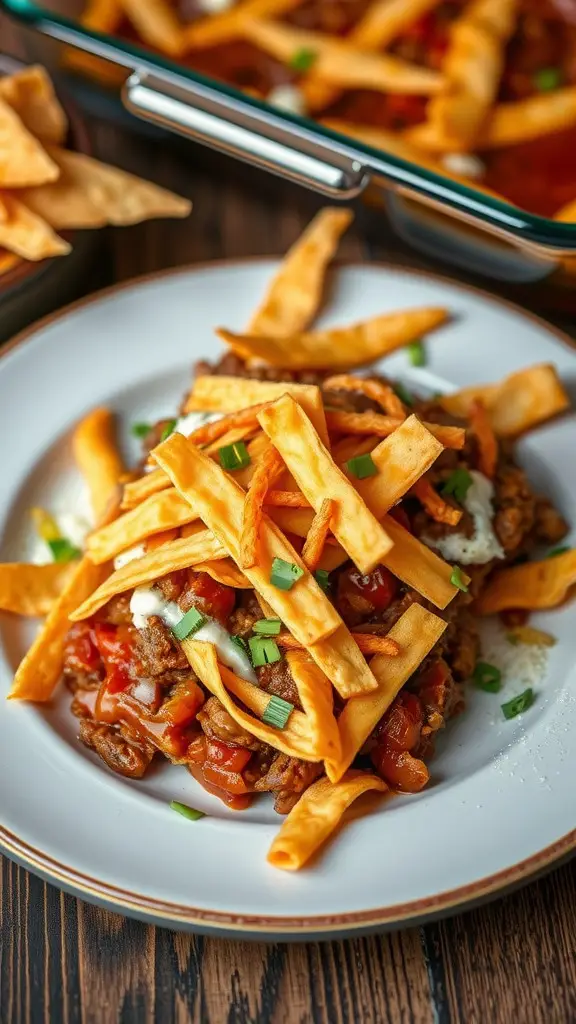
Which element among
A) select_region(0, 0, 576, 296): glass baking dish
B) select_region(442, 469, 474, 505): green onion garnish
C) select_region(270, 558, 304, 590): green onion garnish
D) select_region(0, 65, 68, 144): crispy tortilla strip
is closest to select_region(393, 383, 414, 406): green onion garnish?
select_region(442, 469, 474, 505): green onion garnish

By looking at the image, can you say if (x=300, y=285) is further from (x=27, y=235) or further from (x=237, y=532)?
(x=237, y=532)

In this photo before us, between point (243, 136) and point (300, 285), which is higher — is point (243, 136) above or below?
above

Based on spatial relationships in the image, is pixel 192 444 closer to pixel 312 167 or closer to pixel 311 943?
Answer: pixel 312 167

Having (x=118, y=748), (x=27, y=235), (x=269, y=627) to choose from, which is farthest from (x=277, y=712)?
(x=27, y=235)

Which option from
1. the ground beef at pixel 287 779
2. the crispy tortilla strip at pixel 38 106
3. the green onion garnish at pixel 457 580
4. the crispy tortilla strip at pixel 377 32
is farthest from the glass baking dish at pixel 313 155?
the ground beef at pixel 287 779

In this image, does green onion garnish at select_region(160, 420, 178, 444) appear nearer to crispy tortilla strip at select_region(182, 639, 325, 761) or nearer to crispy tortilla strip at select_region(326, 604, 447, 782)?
crispy tortilla strip at select_region(182, 639, 325, 761)

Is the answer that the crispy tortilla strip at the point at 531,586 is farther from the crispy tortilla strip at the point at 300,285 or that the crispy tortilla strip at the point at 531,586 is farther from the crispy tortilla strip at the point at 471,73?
the crispy tortilla strip at the point at 471,73

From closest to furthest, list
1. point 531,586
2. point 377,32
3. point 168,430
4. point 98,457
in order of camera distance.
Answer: point 531,586, point 168,430, point 98,457, point 377,32

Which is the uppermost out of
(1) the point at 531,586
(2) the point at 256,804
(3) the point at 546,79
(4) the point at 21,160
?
(3) the point at 546,79
